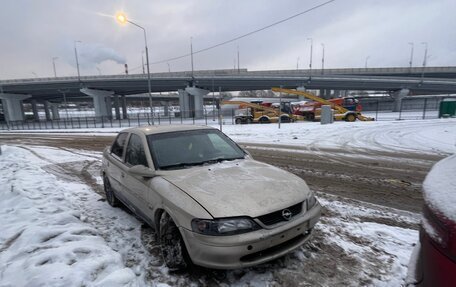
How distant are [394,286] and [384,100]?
70237mm

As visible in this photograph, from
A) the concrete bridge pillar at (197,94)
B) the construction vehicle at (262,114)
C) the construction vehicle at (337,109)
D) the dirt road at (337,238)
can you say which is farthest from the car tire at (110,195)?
the concrete bridge pillar at (197,94)

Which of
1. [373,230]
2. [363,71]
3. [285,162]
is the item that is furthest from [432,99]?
[373,230]

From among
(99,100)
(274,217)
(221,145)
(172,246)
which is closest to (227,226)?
(274,217)

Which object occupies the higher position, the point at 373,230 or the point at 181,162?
the point at 181,162

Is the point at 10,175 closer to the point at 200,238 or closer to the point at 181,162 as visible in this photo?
the point at 181,162

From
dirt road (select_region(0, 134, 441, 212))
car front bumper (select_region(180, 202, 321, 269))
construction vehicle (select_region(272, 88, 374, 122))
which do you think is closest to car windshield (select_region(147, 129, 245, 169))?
car front bumper (select_region(180, 202, 321, 269))

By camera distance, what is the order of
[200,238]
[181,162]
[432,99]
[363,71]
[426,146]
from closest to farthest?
[200,238], [181,162], [426,146], [432,99], [363,71]

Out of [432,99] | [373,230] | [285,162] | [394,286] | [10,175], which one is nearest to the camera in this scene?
[394,286]

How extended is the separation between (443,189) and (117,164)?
4323 millimetres

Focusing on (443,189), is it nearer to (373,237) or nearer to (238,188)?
(238,188)

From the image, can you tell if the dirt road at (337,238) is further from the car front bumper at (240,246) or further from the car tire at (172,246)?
the car front bumper at (240,246)

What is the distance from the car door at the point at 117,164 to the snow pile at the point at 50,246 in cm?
74

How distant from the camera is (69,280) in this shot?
8.82 ft

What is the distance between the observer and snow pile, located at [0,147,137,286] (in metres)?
2.75
